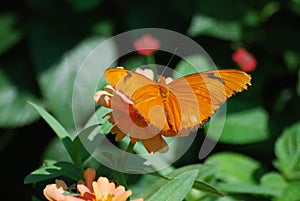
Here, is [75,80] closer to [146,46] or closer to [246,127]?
[146,46]

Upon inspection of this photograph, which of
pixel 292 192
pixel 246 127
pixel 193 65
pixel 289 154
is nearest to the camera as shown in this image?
pixel 292 192

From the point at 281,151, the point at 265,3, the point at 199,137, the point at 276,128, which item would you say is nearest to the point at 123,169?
the point at 281,151

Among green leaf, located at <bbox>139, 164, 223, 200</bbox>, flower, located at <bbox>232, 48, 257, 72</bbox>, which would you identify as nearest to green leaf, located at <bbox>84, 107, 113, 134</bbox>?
green leaf, located at <bbox>139, 164, 223, 200</bbox>

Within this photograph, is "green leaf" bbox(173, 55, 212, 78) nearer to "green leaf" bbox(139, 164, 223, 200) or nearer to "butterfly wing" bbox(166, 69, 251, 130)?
"green leaf" bbox(139, 164, 223, 200)

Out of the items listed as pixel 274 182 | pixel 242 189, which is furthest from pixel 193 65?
pixel 242 189

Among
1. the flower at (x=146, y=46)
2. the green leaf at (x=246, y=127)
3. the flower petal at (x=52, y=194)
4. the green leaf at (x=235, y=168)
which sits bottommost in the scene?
the green leaf at (x=246, y=127)

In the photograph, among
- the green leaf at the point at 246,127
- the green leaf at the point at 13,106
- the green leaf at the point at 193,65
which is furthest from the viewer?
the green leaf at the point at 13,106

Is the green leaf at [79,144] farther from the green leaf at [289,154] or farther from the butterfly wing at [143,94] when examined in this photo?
the green leaf at [289,154]

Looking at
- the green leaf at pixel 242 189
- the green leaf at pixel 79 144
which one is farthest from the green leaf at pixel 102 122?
the green leaf at pixel 242 189
